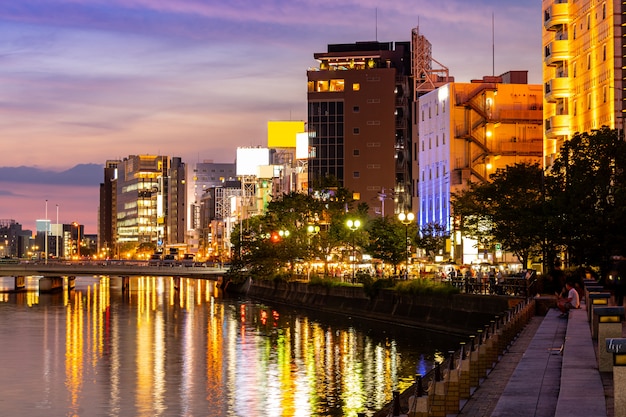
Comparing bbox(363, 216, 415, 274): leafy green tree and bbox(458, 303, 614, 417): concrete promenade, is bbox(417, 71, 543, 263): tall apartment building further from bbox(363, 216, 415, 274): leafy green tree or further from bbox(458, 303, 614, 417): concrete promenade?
bbox(458, 303, 614, 417): concrete promenade

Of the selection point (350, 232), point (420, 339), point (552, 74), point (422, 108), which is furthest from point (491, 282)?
point (422, 108)

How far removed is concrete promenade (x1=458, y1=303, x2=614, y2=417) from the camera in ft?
75.8

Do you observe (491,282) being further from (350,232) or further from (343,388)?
(350,232)

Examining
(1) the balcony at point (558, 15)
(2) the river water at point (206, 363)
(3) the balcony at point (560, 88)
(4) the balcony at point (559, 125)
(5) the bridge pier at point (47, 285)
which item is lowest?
(2) the river water at point (206, 363)

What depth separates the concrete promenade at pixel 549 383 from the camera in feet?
75.8

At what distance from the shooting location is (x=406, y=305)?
91.6m

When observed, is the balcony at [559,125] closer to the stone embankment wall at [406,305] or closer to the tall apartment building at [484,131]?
the stone embankment wall at [406,305]

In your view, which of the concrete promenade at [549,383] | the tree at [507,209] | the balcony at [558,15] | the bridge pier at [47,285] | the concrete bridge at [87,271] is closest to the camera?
the concrete promenade at [549,383]

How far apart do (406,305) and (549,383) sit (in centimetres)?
6312

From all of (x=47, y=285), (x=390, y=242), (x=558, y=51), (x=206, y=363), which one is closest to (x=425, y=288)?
(x=206, y=363)

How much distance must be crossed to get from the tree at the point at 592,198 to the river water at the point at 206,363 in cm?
1107

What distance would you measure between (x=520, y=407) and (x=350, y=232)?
10248 centimetres

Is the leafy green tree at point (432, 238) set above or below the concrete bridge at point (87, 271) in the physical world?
above

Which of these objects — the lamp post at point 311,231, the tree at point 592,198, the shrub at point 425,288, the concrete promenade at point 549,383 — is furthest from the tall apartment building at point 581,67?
the concrete promenade at point 549,383
